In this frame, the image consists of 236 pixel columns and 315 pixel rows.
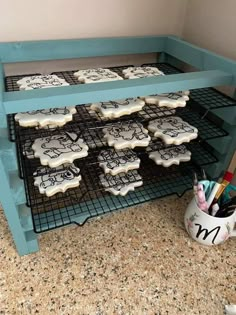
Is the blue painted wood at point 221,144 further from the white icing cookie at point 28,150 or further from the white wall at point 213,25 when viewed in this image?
the white icing cookie at point 28,150

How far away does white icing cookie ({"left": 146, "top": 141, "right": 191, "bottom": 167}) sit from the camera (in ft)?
2.77

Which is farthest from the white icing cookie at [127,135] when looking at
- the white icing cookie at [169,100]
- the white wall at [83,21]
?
the white wall at [83,21]

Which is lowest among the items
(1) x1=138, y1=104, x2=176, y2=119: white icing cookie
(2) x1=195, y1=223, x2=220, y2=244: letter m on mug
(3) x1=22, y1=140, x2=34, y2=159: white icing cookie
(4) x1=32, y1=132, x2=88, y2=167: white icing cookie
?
(2) x1=195, y1=223, x2=220, y2=244: letter m on mug

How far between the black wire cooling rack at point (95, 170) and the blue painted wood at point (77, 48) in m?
0.07

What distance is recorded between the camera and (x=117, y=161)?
81 cm

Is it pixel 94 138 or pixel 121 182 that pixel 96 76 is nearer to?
pixel 94 138

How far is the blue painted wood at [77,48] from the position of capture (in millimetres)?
785

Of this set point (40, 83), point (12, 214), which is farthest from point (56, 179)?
point (40, 83)

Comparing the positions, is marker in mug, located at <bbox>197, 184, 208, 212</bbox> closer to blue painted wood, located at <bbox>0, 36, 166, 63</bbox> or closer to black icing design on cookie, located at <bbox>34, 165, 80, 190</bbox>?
black icing design on cookie, located at <bbox>34, 165, 80, 190</bbox>

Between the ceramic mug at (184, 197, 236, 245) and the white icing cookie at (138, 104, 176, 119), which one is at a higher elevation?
the white icing cookie at (138, 104, 176, 119)

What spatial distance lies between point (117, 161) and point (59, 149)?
0.63ft

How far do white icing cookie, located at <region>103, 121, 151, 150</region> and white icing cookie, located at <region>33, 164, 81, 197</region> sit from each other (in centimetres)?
14

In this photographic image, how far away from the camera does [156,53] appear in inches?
39.4

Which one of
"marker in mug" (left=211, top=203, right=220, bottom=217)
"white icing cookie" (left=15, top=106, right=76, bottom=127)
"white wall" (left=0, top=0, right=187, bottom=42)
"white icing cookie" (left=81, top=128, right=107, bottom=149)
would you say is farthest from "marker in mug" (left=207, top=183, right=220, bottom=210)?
"white wall" (left=0, top=0, right=187, bottom=42)
